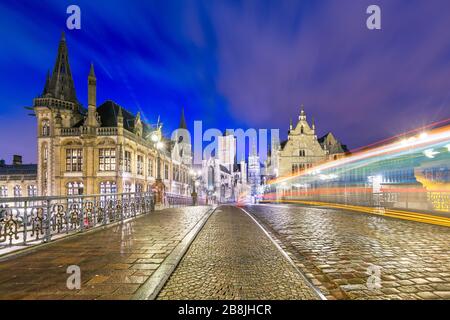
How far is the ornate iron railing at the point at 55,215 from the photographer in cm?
618

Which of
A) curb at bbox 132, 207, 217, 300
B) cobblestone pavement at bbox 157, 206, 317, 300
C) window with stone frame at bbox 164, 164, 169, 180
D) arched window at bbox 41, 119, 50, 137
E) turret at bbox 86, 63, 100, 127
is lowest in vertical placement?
cobblestone pavement at bbox 157, 206, 317, 300

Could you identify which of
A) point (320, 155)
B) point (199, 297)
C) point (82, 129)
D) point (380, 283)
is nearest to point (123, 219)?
point (199, 297)

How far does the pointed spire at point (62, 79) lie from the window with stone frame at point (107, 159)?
12.8 metres

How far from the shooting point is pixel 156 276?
4.22 meters

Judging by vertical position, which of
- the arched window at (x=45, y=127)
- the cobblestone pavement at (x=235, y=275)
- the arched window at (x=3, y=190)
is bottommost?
the arched window at (x=3, y=190)

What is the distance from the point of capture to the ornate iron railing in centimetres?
618

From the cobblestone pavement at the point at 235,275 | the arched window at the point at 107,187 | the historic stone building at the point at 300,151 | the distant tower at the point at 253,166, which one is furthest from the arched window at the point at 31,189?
the distant tower at the point at 253,166

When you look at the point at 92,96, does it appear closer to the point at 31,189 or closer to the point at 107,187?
the point at 107,187

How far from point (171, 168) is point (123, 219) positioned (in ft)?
134

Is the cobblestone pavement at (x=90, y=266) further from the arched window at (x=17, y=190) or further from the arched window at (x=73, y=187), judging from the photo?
the arched window at (x=17, y=190)

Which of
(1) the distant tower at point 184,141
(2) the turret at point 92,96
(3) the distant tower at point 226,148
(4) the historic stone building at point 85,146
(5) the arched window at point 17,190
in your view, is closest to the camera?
(4) the historic stone building at point 85,146

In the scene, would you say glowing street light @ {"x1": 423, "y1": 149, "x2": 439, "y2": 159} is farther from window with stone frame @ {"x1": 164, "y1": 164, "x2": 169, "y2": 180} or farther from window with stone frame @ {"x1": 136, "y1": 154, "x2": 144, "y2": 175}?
window with stone frame @ {"x1": 164, "y1": 164, "x2": 169, "y2": 180}

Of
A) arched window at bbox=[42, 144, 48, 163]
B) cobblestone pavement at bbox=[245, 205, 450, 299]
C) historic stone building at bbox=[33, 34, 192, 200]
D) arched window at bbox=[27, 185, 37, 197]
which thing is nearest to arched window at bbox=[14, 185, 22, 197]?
arched window at bbox=[27, 185, 37, 197]
